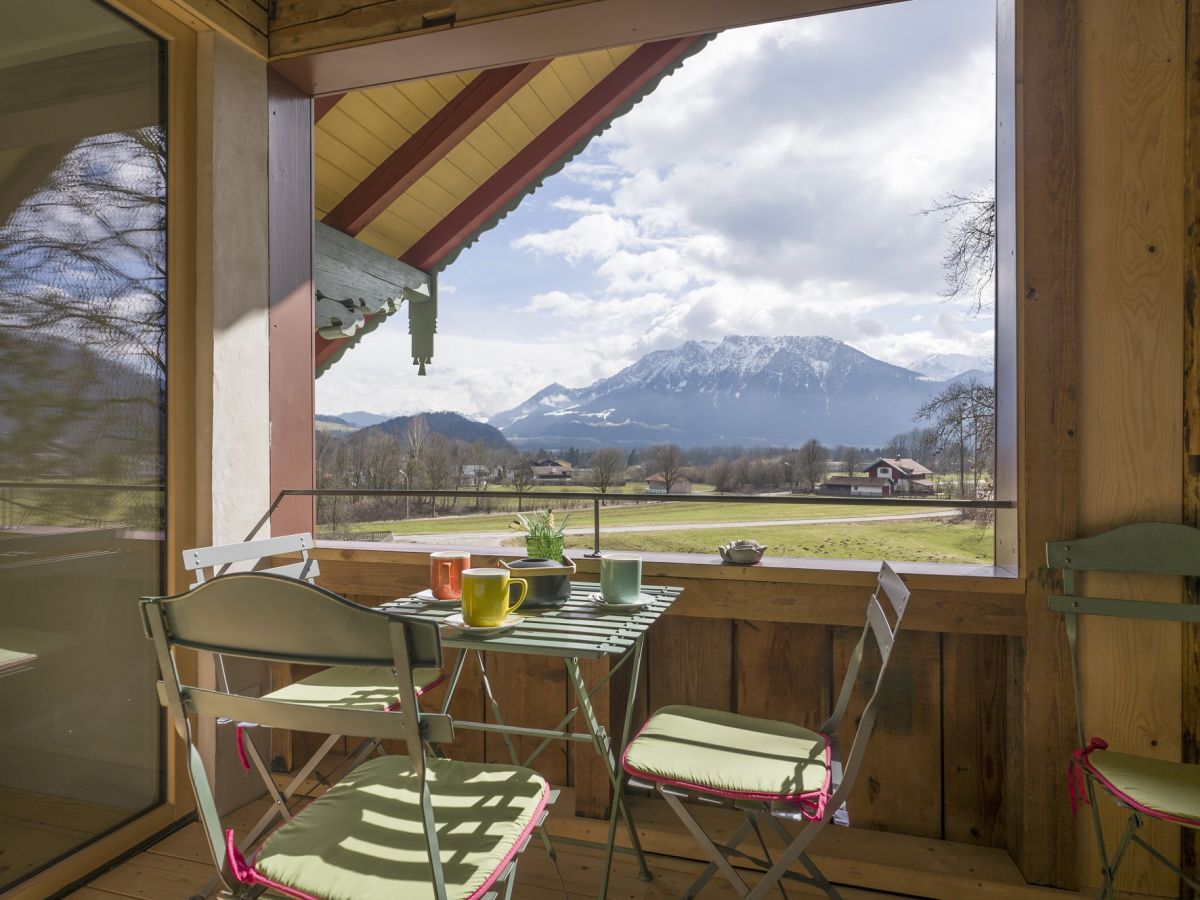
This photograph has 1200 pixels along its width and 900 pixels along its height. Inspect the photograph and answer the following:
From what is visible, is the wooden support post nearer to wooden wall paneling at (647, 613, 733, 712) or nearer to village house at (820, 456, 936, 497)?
wooden wall paneling at (647, 613, 733, 712)

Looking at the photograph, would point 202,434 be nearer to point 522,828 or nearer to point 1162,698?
point 522,828

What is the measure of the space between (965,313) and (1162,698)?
1678 mm

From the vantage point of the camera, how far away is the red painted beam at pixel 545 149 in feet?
14.2

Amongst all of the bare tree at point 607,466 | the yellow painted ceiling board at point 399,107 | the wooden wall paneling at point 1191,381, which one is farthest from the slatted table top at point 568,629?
the yellow painted ceiling board at point 399,107

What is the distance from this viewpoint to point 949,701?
199cm

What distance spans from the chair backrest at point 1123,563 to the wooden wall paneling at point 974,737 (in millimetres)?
211

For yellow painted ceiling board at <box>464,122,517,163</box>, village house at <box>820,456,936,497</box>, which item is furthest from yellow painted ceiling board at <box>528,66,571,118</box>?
village house at <box>820,456,936,497</box>

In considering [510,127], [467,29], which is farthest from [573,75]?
[467,29]

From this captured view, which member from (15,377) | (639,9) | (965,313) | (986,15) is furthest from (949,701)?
(986,15)

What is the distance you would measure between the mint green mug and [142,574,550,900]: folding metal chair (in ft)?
1.58

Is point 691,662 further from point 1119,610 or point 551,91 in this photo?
point 551,91

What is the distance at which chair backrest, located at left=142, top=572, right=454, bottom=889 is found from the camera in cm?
90

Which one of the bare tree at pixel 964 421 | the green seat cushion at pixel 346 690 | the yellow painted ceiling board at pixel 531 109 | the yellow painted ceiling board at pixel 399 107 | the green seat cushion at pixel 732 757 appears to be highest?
the yellow painted ceiling board at pixel 531 109

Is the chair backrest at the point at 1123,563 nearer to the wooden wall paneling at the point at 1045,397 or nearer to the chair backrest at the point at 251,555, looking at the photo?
the wooden wall paneling at the point at 1045,397
